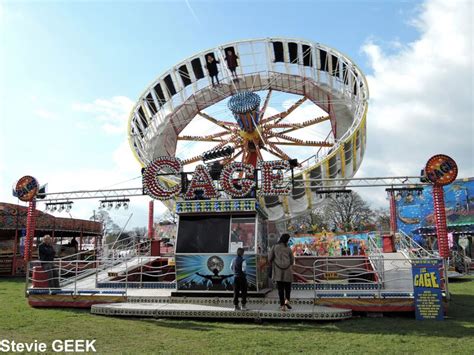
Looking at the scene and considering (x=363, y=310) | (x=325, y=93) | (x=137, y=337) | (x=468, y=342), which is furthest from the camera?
(x=325, y=93)

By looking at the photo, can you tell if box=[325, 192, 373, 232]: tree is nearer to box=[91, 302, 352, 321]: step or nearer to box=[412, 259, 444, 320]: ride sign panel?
box=[412, 259, 444, 320]: ride sign panel

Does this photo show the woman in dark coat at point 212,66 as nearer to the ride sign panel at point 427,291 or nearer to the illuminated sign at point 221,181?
the illuminated sign at point 221,181

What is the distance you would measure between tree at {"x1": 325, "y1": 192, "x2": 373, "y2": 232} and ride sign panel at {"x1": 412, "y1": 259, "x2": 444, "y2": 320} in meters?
54.5

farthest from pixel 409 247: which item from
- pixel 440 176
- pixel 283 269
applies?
pixel 283 269

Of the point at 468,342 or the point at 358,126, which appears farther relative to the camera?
the point at 358,126

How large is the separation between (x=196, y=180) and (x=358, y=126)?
14.5m

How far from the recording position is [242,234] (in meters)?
11.7

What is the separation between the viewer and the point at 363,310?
10.0m

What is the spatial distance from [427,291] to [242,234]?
4.93 metres

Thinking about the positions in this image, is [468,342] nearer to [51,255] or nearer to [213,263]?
[213,263]

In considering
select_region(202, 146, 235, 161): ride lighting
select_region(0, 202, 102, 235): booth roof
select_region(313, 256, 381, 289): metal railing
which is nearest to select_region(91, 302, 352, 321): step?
select_region(313, 256, 381, 289): metal railing

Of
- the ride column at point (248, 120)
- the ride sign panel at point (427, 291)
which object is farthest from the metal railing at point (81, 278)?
the ride column at point (248, 120)

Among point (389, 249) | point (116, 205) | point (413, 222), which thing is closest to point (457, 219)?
point (413, 222)

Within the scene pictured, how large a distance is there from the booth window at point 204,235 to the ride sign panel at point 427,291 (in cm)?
493
